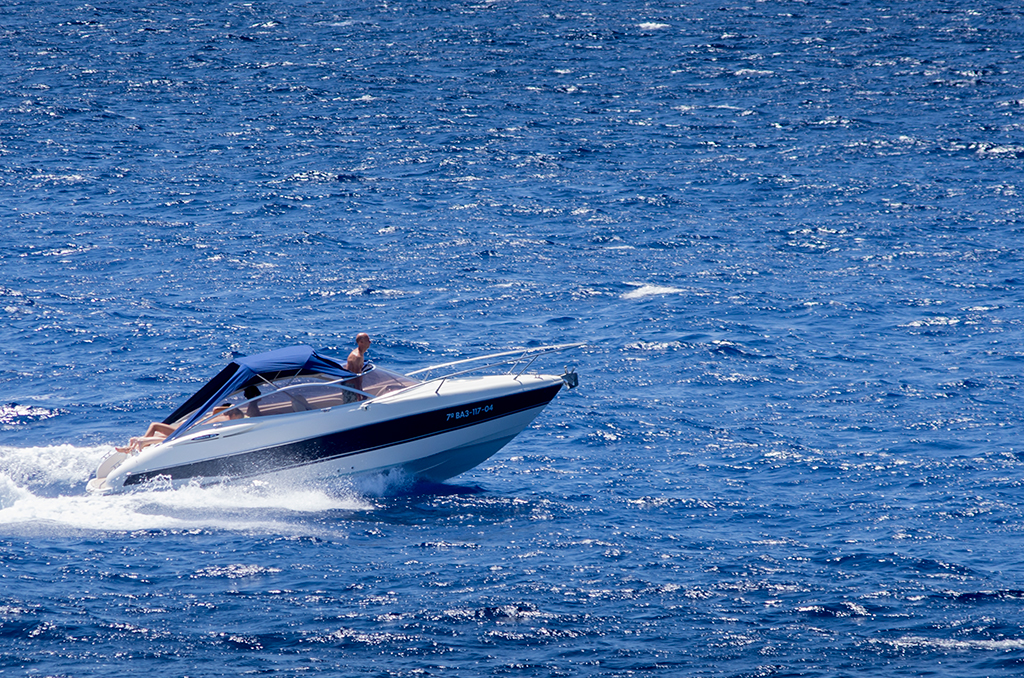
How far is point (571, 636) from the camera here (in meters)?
16.5

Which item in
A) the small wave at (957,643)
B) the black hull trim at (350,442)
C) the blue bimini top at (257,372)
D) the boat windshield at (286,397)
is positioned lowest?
the small wave at (957,643)

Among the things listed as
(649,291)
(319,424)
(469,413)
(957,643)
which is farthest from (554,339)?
(957,643)

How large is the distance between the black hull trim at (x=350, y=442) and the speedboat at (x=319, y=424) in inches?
0.7

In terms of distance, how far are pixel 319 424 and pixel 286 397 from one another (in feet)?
2.85

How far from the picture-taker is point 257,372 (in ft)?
70.2

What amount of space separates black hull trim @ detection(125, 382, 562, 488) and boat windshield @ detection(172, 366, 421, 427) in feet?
2.17

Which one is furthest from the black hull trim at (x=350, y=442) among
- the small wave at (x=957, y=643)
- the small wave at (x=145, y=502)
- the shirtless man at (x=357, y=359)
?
the small wave at (x=957, y=643)

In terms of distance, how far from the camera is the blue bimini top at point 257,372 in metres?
21.5

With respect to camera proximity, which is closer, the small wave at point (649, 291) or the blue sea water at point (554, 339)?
the blue sea water at point (554, 339)

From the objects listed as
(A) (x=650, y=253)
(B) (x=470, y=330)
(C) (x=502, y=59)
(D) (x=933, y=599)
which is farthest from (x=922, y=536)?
(C) (x=502, y=59)

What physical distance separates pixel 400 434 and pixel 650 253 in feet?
57.1

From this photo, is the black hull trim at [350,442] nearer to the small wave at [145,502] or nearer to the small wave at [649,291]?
the small wave at [145,502]

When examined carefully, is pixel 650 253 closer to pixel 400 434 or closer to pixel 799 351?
pixel 799 351

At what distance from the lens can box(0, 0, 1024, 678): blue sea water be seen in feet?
55.4
